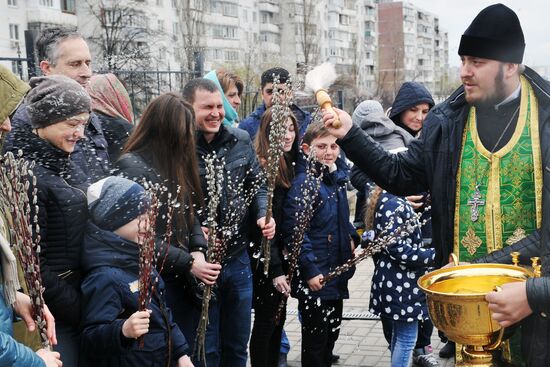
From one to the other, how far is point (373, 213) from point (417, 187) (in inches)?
49.2

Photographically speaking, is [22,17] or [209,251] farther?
[22,17]

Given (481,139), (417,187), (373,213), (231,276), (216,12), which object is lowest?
(231,276)

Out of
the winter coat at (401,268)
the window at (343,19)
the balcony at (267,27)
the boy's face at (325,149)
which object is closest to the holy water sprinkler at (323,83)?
the boy's face at (325,149)

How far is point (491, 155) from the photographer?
322 cm

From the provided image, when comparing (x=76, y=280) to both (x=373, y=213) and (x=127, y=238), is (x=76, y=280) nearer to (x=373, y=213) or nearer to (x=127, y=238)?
(x=127, y=238)

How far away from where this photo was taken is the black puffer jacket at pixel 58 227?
3.06 m

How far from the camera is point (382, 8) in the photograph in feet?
315

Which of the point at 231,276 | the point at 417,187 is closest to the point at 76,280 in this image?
the point at 231,276

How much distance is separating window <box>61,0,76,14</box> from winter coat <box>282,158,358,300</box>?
3655 centimetres

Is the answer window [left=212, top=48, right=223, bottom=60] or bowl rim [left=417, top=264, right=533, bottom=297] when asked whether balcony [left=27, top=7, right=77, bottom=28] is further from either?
bowl rim [left=417, top=264, right=533, bottom=297]

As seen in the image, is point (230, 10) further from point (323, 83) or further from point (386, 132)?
point (323, 83)

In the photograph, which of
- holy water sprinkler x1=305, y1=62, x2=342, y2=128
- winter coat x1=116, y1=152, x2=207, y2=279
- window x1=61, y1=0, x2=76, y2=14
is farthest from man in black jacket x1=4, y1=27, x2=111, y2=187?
window x1=61, y1=0, x2=76, y2=14

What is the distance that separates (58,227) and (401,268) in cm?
258

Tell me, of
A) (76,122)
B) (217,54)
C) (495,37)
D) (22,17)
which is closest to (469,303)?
(495,37)
